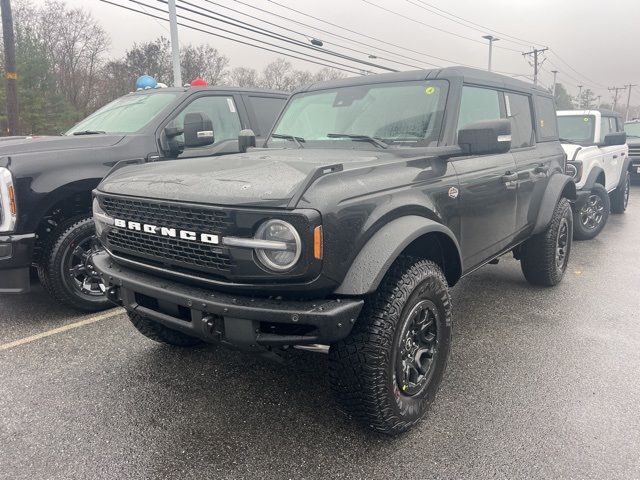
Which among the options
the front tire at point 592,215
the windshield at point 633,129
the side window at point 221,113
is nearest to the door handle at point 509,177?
the side window at point 221,113

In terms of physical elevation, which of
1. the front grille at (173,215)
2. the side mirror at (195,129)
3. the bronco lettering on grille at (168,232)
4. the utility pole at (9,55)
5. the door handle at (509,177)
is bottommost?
the bronco lettering on grille at (168,232)

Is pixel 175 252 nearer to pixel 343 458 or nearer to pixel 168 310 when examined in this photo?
pixel 168 310

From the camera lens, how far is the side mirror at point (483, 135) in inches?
111

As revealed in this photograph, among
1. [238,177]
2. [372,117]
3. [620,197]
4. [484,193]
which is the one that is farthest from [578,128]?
[238,177]

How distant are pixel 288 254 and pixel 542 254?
3.42 meters

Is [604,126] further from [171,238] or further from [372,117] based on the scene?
[171,238]

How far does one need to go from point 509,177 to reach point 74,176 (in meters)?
3.48

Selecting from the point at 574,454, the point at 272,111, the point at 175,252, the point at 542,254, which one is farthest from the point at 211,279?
the point at 272,111

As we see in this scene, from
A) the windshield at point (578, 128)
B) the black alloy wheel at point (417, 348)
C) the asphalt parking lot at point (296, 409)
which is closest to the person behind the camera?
the asphalt parking lot at point (296, 409)

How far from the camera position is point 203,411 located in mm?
2768

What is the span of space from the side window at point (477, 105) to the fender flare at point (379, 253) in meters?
1.08

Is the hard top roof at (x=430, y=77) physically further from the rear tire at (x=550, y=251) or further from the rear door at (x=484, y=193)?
the rear tire at (x=550, y=251)

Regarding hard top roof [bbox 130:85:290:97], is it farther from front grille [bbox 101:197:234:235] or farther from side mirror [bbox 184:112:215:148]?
front grille [bbox 101:197:234:235]

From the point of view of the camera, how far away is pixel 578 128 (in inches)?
324
